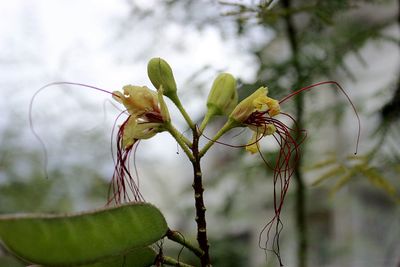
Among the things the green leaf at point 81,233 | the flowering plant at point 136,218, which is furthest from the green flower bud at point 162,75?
the green leaf at point 81,233

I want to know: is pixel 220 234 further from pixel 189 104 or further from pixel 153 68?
pixel 153 68

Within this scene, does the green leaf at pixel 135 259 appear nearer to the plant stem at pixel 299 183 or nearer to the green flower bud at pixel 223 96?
the green flower bud at pixel 223 96

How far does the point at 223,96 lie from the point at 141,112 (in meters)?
0.07

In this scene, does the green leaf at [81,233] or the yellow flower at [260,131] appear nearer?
the green leaf at [81,233]

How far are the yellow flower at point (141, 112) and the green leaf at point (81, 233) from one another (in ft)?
0.23

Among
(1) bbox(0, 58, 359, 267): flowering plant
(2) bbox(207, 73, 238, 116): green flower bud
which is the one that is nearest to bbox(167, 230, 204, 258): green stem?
(1) bbox(0, 58, 359, 267): flowering plant

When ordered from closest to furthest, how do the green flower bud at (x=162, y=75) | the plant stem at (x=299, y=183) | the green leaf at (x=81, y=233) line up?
the green leaf at (x=81, y=233), the green flower bud at (x=162, y=75), the plant stem at (x=299, y=183)

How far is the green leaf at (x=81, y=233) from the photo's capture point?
13.4 inches

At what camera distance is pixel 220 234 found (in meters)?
1.88

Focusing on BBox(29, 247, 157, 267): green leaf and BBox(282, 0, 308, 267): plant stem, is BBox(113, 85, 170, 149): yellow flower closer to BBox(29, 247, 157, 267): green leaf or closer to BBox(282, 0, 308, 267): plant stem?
BBox(29, 247, 157, 267): green leaf

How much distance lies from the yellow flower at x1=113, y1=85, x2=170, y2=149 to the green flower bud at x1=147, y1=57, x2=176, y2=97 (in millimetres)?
13

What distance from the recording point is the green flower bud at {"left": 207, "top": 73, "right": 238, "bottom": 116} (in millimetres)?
448

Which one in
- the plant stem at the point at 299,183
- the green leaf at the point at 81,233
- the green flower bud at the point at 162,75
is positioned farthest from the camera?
the plant stem at the point at 299,183

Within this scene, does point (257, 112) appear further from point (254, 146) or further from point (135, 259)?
point (135, 259)
